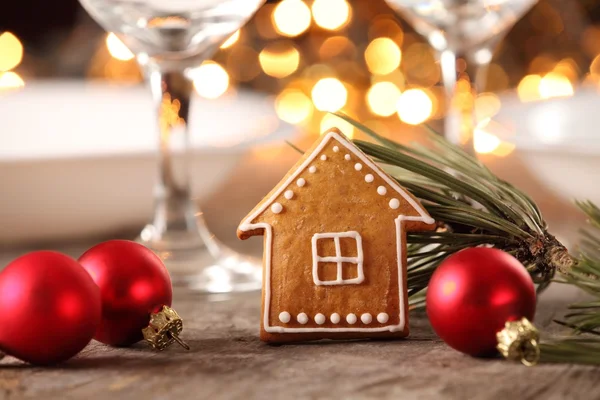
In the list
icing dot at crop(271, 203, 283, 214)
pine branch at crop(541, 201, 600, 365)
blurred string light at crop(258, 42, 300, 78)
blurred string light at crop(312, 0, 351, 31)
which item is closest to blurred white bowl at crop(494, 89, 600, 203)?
pine branch at crop(541, 201, 600, 365)

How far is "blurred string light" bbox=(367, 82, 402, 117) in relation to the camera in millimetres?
1409

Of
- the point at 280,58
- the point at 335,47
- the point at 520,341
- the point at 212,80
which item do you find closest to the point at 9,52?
the point at 212,80

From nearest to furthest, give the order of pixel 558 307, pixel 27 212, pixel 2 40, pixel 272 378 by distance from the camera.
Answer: pixel 272 378 < pixel 558 307 < pixel 27 212 < pixel 2 40

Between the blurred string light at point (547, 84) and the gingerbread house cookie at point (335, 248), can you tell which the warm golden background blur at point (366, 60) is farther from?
the gingerbread house cookie at point (335, 248)

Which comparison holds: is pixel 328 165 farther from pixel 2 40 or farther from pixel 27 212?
pixel 2 40

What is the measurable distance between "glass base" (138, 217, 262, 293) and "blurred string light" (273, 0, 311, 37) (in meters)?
0.87

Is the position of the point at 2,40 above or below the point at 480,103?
above

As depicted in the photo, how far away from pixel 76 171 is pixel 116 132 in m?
0.22

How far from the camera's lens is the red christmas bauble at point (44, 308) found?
30 cm

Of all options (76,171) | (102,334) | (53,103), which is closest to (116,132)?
(53,103)

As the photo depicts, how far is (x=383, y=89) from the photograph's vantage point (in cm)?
141

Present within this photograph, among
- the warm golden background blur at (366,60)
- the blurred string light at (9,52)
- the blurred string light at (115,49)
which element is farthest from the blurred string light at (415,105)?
the blurred string light at (9,52)

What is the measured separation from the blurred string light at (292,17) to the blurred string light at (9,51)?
1.86 feet

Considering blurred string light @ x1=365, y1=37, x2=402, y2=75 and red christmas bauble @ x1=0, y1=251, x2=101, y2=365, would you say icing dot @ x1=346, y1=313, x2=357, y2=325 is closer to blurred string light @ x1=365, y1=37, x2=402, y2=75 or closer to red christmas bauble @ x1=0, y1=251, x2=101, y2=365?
red christmas bauble @ x1=0, y1=251, x2=101, y2=365
